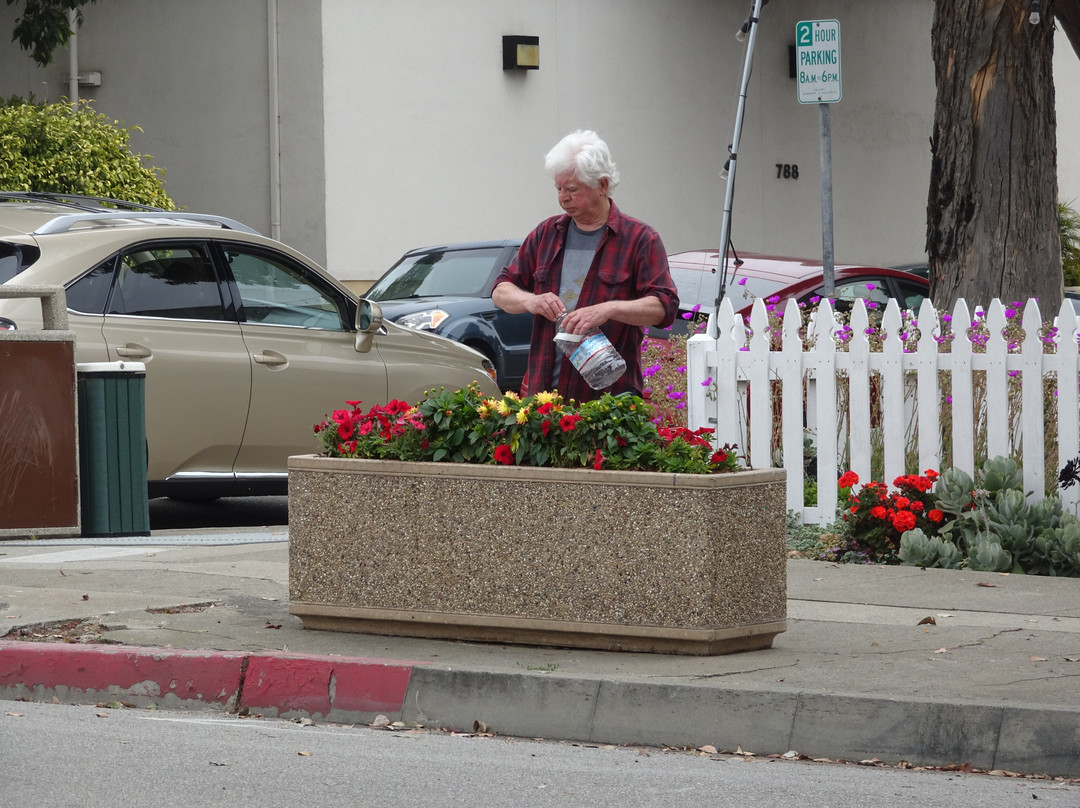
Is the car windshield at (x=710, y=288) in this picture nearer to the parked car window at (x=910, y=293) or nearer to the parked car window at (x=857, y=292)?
the parked car window at (x=857, y=292)

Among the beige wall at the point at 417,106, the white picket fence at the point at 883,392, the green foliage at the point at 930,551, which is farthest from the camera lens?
the beige wall at the point at 417,106

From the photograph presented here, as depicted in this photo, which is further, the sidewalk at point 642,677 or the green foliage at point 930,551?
the green foliage at point 930,551

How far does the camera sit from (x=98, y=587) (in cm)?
711

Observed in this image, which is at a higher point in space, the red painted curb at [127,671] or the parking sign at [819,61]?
the parking sign at [819,61]

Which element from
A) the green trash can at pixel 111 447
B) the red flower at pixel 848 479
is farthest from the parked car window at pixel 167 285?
the red flower at pixel 848 479

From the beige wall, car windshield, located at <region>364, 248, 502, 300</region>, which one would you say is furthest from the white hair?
the beige wall

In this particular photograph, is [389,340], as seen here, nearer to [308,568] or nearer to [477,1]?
[308,568]

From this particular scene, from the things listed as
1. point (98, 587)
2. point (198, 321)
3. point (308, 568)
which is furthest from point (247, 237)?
point (308, 568)

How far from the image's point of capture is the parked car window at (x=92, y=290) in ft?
27.9

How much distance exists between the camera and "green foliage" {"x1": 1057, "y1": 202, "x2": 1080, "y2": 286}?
2617cm

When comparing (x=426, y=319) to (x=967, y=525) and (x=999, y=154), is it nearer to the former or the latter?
(x=999, y=154)

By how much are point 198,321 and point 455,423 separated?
3.47 m

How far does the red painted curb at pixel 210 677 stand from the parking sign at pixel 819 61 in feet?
18.7

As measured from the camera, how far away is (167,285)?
8992mm
